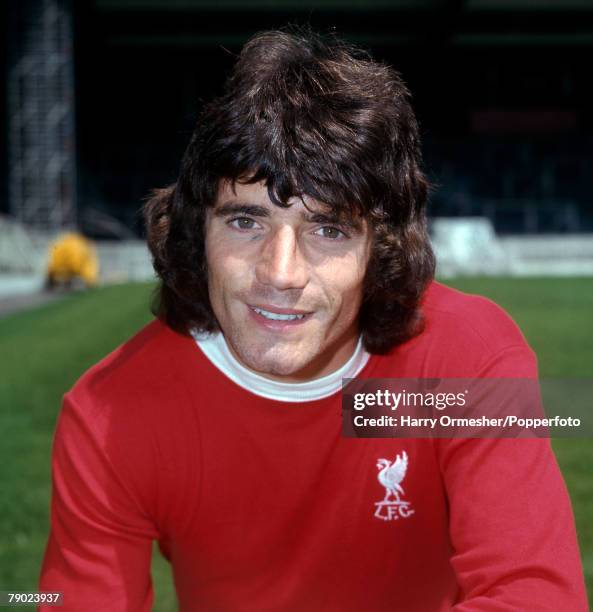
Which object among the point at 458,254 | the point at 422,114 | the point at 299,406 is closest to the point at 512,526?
the point at 299,406

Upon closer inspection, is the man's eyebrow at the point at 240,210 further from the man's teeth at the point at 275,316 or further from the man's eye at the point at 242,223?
the man's teeth at the point at 275,316

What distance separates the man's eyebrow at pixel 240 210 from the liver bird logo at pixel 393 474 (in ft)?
1.70

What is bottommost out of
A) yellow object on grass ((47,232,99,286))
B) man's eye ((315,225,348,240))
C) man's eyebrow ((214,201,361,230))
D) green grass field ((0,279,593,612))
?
yellow object on grass ((47,232,99,286))

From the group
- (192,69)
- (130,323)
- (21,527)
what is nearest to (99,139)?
(192,69)

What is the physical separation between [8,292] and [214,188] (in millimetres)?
14778

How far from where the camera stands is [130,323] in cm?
946

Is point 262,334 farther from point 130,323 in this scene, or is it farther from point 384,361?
point 130,323

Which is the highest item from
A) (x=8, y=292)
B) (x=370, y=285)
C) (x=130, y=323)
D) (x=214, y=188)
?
(x=214, y=188)

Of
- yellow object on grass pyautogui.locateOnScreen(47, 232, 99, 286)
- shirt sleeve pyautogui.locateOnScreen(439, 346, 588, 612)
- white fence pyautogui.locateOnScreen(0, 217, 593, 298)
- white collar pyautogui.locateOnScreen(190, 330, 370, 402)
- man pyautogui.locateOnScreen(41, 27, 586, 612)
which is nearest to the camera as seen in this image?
shirt sleeve pyautogui.locateOnScreen(439, 346, 588, 612)

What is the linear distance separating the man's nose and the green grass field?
147 cm

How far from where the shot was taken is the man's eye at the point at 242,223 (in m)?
1.59

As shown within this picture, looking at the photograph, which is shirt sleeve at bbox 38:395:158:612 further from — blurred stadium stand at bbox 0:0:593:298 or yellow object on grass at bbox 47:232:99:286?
blurred stadium stand at bbox 0:0:593:298

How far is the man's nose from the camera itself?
151 centimetres

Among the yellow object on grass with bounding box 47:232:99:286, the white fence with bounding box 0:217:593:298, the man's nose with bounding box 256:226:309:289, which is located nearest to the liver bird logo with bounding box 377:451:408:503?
the man's nose with bounding box 256:226:309:289
